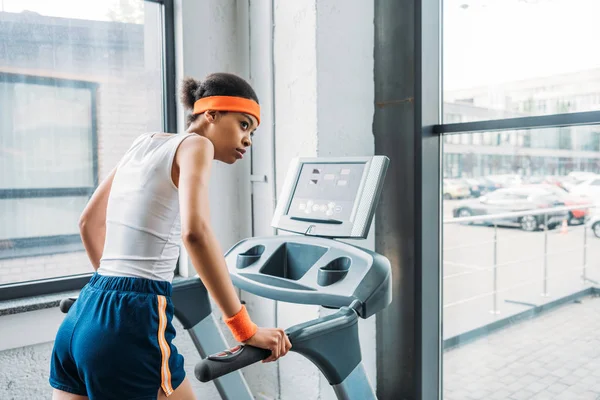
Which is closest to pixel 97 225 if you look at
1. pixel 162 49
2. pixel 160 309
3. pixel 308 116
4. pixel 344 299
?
pixel 160 309

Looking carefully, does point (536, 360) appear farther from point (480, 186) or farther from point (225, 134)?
point (225, 134)

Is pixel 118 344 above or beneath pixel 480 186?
beneath

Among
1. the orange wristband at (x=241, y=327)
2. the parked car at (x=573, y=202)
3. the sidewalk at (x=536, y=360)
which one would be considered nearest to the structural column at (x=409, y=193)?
the sidewalk at (x=536, y=360)

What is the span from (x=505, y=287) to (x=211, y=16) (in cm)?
189

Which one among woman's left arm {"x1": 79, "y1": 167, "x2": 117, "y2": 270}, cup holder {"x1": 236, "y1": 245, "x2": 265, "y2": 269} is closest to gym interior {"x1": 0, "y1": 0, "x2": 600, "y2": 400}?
cup holder {"x1": 236, "y1": 245, "x2": 265, "y2": 269}

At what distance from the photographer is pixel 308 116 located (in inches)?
92.9

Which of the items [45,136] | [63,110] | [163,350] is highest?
[63,110]

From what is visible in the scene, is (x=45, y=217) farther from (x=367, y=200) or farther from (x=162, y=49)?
(x=367, y=200)

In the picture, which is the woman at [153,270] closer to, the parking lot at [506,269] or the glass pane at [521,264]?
the glass pane at [521,264]

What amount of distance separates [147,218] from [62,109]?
132 centimetres

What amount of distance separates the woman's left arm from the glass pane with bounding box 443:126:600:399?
4.66 ft

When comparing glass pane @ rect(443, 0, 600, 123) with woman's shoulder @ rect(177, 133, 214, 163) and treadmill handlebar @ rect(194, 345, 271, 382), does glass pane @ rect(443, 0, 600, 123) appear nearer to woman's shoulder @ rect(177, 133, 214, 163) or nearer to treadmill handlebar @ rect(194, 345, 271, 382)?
woman's shoulder @ rect(177, 133, 214, 163)

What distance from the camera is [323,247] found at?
174 cm

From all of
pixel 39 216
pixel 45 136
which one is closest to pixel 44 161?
pixel 45 136
